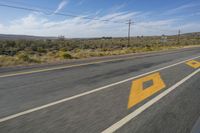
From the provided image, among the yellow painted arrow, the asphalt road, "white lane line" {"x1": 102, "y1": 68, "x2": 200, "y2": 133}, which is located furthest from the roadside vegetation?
"white lane line" {"x1": 102, "y1": 68, "x2": 200, "y2": 133}

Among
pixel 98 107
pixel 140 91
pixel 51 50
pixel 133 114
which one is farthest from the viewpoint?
pixel 51 50

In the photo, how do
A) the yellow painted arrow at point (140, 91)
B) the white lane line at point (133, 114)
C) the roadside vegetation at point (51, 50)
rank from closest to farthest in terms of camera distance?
the white lane line at point (133, 114)
the yellow painted arrow at point (140, 91)
the roadside vegetation at point (51, 50)

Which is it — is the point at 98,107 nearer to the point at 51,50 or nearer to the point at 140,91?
the point at 140,91

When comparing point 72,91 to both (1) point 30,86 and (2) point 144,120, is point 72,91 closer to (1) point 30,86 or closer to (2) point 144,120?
(1) point 30,86

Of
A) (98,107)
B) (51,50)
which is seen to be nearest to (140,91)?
(98,107)

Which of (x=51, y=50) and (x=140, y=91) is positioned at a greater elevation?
(x=140, y=91)

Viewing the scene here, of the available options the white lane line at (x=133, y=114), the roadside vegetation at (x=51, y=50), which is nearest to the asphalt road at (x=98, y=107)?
the white lane line at (x=133, y=114)

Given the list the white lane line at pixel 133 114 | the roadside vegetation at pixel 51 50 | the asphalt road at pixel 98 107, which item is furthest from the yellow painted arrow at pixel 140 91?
the roadside vegetation at pixel 51 50

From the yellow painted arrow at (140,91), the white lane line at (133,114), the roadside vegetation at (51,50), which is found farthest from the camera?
the roadside vegetation at (51,50)

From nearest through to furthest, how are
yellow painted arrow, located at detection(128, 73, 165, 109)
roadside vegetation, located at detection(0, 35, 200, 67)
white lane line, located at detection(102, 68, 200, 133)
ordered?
1. white lane line, located at detection(102, 68, 200, 133)
2. yellow painted arrow, located at detection(128, 73, 165, 109)
3. roadside vegetation, located at detection(0, 35, 200, 67)

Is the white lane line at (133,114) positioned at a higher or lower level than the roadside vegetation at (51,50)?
higher

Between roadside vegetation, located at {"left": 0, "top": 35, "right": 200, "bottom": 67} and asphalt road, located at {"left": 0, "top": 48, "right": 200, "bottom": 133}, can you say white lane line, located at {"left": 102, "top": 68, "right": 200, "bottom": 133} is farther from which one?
roadside vegetation, located at {"left": 0, "top": 35, "right": 200, "bottom": 67}

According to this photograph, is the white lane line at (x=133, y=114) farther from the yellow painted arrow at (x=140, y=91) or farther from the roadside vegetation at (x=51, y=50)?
the roadside vegetation at (x=51, y=50)

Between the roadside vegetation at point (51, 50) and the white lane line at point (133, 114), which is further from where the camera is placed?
the roadside vegetation at point (51, 50)
